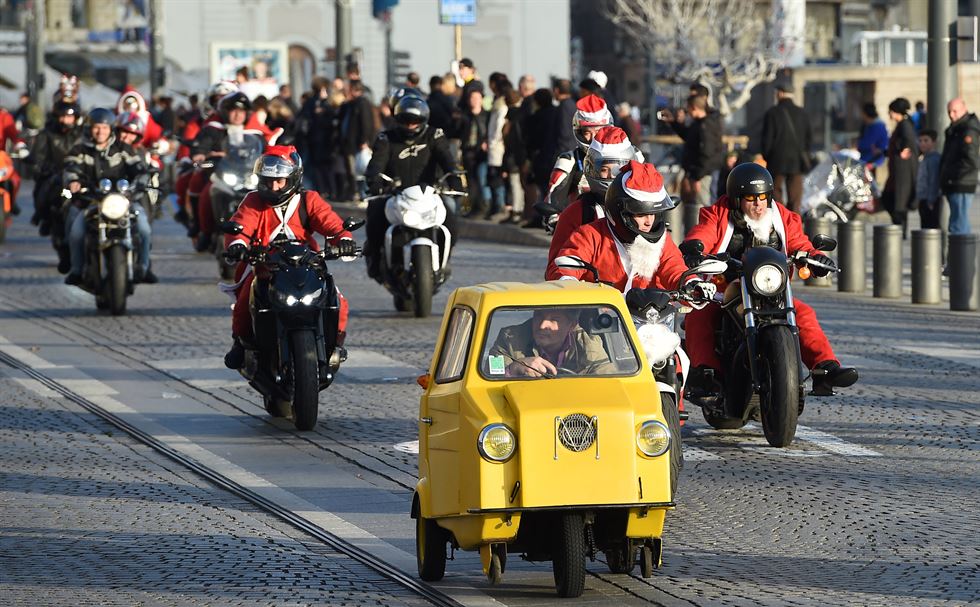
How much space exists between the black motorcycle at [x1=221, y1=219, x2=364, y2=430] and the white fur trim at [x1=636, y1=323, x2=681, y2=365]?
304 cm

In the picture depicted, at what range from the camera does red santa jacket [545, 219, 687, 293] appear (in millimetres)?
9555

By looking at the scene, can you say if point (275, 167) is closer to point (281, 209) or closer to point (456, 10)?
point (281, 209)

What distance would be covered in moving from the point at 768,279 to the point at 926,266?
25.6 feet

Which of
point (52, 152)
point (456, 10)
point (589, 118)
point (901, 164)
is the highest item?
point (456, 10)

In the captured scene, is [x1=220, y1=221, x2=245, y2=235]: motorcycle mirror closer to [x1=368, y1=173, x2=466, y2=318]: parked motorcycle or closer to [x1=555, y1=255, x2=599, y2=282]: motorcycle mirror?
[x1=555, y1=255, x2=599, y2=282]: motorcycle mirror

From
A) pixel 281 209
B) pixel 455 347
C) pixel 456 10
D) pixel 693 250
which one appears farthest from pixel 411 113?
pixel 456 10

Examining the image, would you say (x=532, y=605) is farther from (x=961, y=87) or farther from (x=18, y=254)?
(x=961, y=87)

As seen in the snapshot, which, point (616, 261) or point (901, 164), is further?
point (901, 164)

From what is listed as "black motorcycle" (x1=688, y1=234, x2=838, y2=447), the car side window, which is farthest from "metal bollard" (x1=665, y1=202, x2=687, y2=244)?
the car side window

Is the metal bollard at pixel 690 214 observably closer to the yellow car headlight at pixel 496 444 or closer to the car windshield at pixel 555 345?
the car windshield at pixel 555 345

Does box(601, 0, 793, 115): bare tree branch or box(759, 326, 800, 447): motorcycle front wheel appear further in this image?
box(601, 0, 793, 115): bare tree branch

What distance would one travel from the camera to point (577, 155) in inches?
568

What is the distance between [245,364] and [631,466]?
530 cm

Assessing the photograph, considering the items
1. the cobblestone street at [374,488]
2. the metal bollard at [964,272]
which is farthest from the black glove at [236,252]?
the metal bollard at [964,272]
